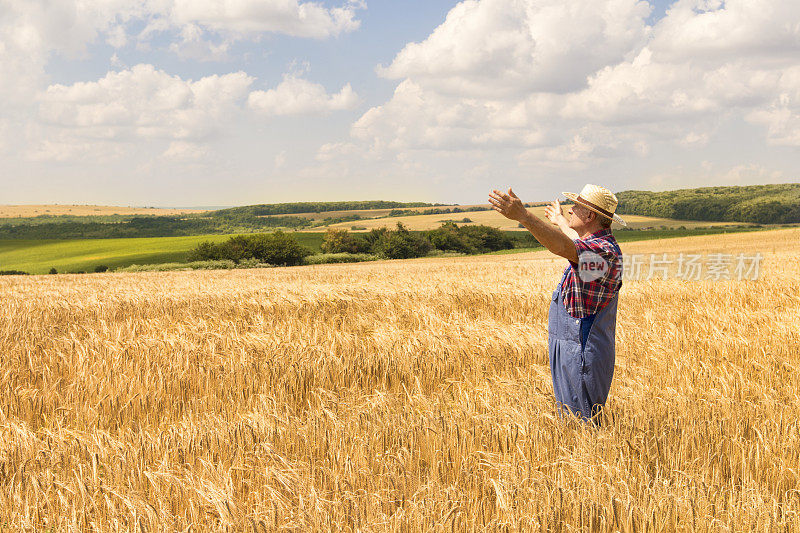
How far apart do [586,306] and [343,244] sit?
67481 mm

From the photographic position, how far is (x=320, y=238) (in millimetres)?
80188

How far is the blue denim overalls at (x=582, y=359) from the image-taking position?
3811 mm

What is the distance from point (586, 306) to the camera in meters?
3.72

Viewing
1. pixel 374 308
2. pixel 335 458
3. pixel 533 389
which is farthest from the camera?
pixel 374 308

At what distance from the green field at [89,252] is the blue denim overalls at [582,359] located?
204 feet

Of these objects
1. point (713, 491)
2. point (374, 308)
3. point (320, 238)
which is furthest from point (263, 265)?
point (713, 491)

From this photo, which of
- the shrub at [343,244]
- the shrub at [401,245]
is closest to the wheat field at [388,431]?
the shrub at [401,245]

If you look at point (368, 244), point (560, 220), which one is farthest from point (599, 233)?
point (368, 244)

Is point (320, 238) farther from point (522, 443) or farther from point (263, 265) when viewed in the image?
point (522, 443)

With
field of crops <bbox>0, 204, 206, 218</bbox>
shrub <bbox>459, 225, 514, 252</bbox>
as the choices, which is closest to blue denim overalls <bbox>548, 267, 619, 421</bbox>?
shrub <bbox>459, 225, 514, 252</bbox>

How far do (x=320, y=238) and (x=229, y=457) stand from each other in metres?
77.5

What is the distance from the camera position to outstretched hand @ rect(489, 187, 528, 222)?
3.22m

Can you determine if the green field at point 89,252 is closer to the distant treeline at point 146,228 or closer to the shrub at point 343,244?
→ the shrub at point 343,244

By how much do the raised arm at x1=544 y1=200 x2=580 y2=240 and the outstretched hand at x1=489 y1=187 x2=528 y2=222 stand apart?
716mm
